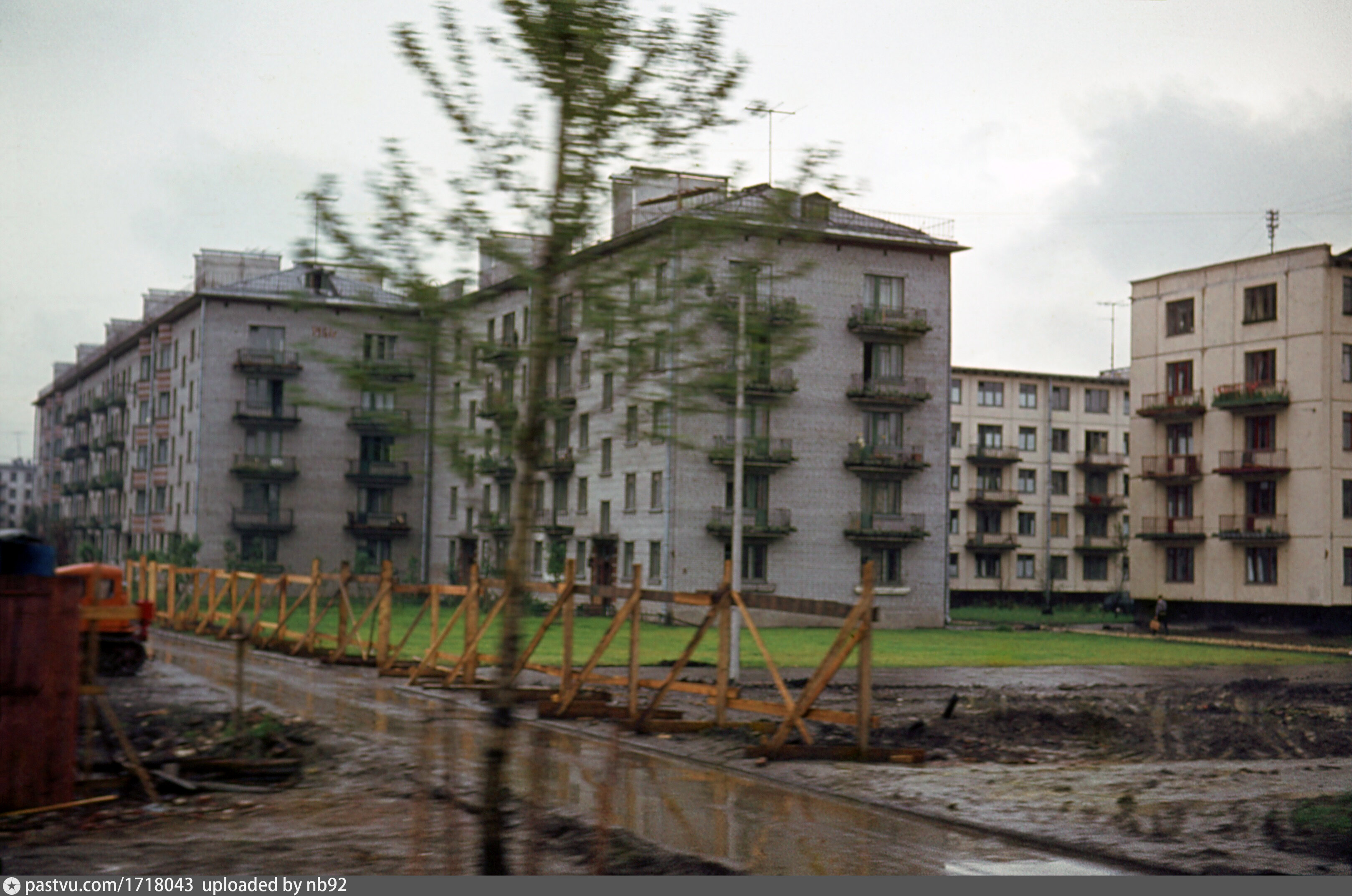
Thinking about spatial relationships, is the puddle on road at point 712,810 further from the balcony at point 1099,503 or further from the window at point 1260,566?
the balcony at point 1099,503

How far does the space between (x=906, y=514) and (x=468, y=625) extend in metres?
36.8

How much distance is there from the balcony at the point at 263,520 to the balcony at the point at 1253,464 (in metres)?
46.9

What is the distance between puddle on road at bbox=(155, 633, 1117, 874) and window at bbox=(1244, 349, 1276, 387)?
162 ft

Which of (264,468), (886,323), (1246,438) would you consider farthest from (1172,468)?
(264,468)

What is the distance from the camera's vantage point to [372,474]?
7150 centimetres

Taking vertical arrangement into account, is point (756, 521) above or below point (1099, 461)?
below

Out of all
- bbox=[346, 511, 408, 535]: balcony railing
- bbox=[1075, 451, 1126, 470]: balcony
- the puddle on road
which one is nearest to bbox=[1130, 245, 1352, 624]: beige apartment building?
bbox=[1075, 451, 1126, 470]: balcony

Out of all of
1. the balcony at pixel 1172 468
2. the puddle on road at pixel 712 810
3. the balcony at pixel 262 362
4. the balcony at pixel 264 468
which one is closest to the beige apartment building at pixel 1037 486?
the balcony at pixel 1172 468

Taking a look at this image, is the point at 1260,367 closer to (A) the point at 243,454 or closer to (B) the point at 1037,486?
(B) the point at 1037,486

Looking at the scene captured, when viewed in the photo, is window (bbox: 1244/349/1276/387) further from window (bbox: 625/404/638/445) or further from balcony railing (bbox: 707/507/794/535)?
window (bbox: 625/404/638/445)

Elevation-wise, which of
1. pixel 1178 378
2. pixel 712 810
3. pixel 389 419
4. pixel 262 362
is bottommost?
pixel 712 810

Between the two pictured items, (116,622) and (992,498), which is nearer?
(116,622)

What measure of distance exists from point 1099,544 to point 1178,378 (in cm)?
3326

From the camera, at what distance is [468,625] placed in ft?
70.0
